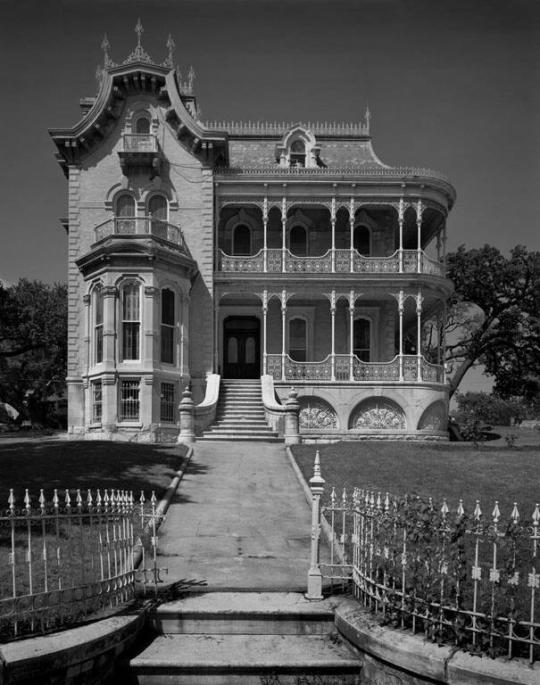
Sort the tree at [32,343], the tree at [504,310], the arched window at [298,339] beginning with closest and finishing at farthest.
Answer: the arched window at [298,339], the tree at [504,310], the tree at [32,343]

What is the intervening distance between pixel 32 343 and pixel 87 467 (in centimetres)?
3136

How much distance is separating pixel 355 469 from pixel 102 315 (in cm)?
1384

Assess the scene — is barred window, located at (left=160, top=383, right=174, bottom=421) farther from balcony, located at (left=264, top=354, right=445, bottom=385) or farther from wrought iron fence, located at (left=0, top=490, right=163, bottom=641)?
wrought iron fence, located at (left=0, top=490, right=163, bottom=641)

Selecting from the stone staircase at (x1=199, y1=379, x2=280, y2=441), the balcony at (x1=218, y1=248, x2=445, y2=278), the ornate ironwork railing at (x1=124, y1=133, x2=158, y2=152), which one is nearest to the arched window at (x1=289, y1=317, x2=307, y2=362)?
the balcony at (x1=218, y1=248, x2=445, y2=278)

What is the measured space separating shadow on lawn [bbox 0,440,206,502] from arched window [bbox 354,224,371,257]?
50.6 ft

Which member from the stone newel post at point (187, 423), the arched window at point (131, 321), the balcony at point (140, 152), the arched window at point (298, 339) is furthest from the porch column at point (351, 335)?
the balcony at point (140, 152)

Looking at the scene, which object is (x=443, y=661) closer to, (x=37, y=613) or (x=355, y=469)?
(x=37, y=613)

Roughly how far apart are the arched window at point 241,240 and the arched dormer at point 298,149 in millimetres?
3531

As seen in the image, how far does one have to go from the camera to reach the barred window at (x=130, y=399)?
87.0 feet

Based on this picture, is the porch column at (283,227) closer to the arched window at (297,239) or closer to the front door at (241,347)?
the arched window at (297,239)

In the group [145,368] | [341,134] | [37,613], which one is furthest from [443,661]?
[341,134]

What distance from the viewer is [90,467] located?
16766 mm

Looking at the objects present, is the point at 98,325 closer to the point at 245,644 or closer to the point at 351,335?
the point at 351,335

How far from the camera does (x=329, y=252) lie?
99.4 feet
